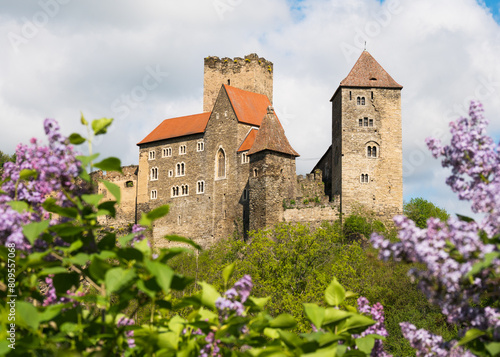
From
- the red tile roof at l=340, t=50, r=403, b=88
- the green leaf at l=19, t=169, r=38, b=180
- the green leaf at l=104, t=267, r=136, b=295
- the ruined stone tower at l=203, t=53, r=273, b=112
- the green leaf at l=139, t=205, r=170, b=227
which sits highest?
the ruined stone tower at l=203, t=53, r=273, b=112

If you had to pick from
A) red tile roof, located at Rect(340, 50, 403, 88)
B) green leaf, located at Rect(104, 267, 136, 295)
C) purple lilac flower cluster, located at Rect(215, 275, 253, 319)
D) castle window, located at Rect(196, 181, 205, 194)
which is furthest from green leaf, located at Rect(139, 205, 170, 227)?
castle window, located at Rect(196, 181, 205, 194)

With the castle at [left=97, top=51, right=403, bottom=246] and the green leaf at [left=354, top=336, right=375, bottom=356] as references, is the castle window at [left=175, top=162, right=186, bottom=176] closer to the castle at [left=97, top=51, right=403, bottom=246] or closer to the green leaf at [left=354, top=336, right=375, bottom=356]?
the castle at [left=97, top=51, right=403, bottom=246]

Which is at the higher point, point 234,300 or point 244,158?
point 244,158

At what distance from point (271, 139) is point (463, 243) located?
4984 centimetres

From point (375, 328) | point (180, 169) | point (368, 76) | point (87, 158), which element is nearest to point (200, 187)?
point (180, 169)

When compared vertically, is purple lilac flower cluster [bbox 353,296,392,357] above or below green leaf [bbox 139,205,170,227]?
below

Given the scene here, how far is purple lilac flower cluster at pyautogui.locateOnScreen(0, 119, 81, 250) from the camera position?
12.7ft

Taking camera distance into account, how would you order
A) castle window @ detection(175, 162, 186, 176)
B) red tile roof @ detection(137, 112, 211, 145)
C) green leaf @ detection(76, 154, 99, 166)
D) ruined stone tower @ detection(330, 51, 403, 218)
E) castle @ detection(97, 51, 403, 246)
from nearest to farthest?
1. green leaf @ detection(76, 154, 99, 166)
2. ruined stone tower @ detection(330, 51, 403, 218)
3. castle @ detection(97, 51, 403, 246)
4. castle window @ detection(175, 162, 186, 176)
5. red tile roof @ detection(137, 112, 211, 145)

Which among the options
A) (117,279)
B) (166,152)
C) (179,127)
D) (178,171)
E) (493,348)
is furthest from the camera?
(179,127)

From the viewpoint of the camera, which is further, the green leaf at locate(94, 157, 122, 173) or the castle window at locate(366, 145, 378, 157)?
the castle window at locate(366, 145, 378, 157)

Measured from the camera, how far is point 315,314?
4.04m

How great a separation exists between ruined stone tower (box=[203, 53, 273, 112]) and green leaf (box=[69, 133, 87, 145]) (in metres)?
65.9

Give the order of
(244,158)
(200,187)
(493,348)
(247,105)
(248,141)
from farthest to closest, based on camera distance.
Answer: (247,105) → (200,187) → (248,141) → (244,158) → (493,348)

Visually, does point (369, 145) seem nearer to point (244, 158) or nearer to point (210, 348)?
point (244, 158)
